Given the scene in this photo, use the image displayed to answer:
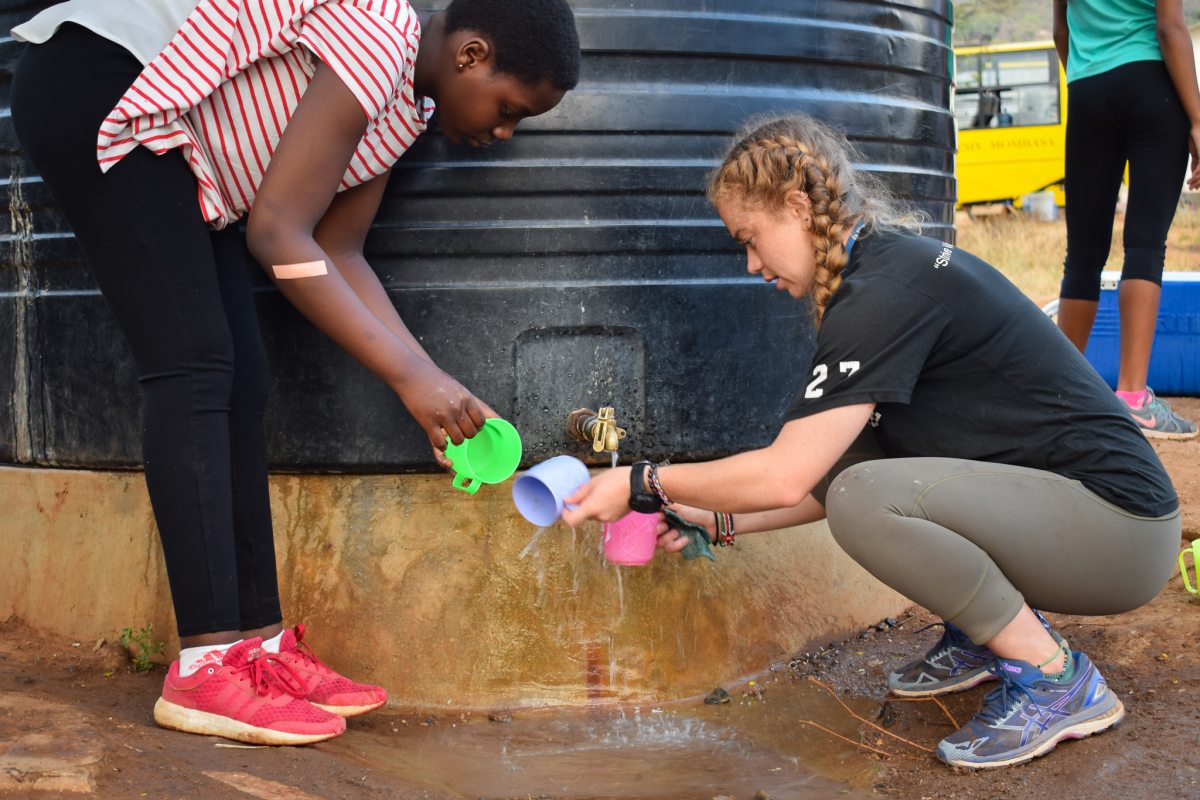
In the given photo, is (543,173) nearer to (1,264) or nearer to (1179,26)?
(1,264)

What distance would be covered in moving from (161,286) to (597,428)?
0.89 m

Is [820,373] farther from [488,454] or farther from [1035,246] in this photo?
[1035,246]

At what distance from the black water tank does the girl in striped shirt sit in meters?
0.34

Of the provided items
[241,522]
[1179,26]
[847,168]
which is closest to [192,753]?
[241,522]

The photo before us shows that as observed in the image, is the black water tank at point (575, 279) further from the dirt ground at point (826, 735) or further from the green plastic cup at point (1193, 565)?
the green plastic cup at point (1193, 565)

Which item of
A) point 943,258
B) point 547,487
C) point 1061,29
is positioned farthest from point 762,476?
point 1061,29

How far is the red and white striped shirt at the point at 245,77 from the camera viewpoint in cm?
209

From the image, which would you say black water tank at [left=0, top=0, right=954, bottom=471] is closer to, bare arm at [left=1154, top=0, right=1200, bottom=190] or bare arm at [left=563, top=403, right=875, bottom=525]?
bare arm at [left=563, top=403, right=875, bottom=525]

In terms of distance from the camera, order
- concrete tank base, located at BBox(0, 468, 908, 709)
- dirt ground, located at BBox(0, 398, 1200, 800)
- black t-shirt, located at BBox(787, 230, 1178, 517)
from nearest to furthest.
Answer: dirt ground, located at BBox(0, 398, 1200, 800) < black t-shirt, located at BBox(787, 230, 1178, 517) < concrete tank base, located at BBox(0, 468, 908, 709)

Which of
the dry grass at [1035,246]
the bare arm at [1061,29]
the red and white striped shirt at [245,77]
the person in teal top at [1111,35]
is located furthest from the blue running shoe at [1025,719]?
the dry grass at [1035,246]

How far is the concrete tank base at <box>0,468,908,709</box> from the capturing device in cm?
272

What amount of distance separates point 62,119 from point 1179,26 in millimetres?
3178

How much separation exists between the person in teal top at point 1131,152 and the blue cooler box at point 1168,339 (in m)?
0.92

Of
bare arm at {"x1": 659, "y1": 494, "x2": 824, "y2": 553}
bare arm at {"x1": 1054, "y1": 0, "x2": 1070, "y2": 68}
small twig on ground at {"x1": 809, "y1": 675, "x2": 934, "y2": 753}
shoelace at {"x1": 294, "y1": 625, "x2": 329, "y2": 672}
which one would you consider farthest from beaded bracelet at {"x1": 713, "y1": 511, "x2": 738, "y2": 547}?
bare arm at {"x1": 1054, "y1": 0, "x2": 1070, "y2": 68}
